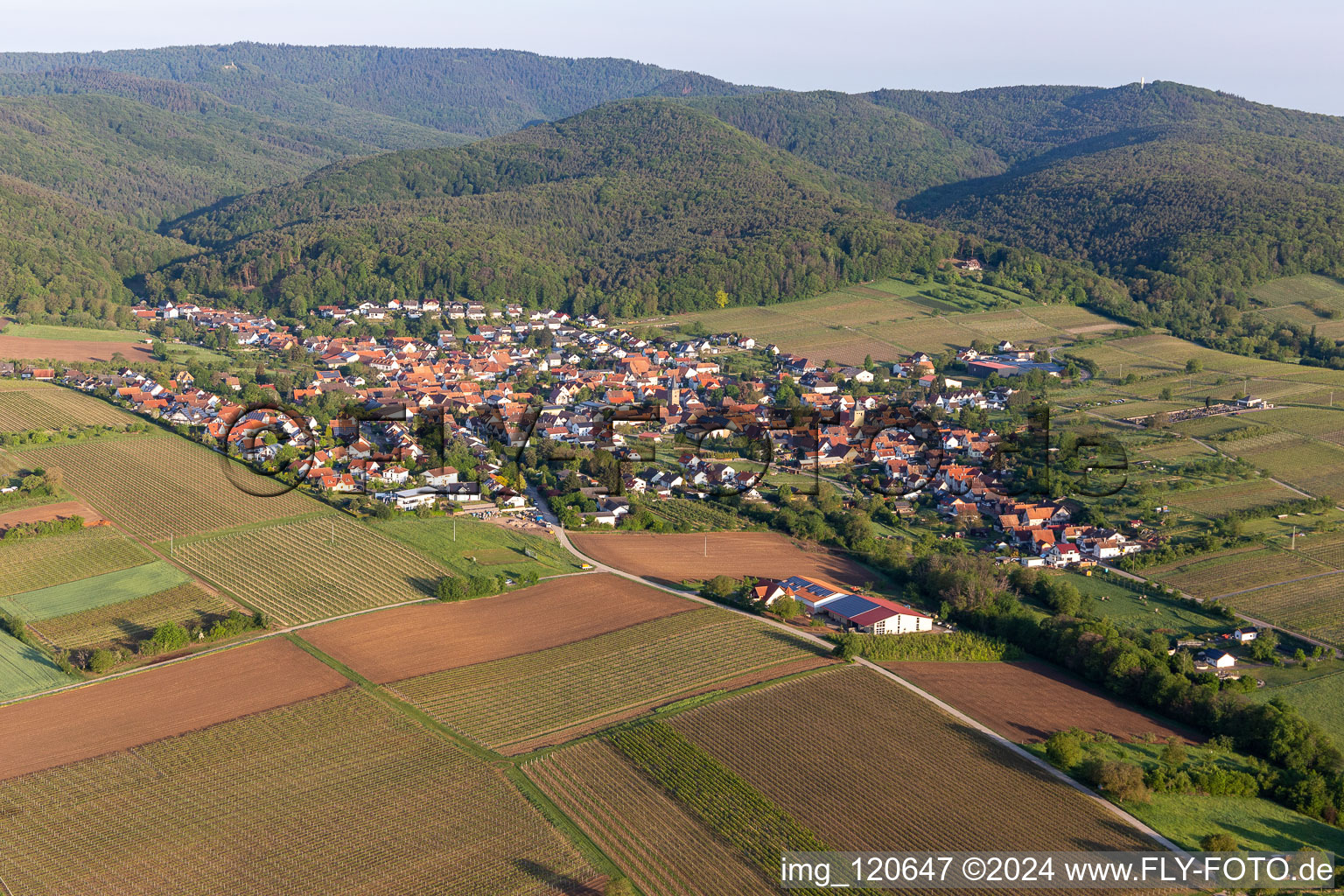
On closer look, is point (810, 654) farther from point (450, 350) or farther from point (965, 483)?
point (450, 350)

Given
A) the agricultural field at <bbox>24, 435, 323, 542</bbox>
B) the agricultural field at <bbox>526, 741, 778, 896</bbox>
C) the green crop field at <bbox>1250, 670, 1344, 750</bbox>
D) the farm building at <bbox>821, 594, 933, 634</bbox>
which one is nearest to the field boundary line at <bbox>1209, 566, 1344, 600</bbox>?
the green crop field at <bbox>1250, 670, 1344, 750</bbox>

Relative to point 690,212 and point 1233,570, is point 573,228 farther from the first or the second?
point 1233,570

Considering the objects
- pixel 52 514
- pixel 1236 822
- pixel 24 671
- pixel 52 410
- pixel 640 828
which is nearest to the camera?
pixel 640 828

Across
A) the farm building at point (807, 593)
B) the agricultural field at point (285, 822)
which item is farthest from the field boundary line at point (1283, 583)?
the agricultural field at point (285, 822)

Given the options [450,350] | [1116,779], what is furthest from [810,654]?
[450,350]

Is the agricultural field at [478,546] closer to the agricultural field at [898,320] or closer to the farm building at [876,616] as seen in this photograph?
the farm building at [876,616]

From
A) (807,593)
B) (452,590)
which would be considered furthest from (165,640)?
(807,593)

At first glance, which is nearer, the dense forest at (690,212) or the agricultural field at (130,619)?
the agricultural field at (130,619)
